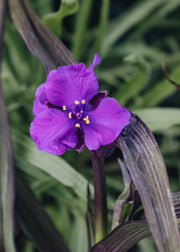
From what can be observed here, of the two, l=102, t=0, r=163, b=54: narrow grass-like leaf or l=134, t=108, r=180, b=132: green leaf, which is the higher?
l=102, t=0, r=163, b=54: narrow grass-like leaf

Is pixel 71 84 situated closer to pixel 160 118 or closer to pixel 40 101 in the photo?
pixel 40 101

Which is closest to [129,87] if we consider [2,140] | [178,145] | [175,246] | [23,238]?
[178,145]

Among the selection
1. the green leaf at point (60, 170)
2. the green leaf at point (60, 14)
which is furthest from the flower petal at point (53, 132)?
the green leaf at point (60, 14)

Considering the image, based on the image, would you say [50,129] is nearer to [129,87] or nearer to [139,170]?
[139,170]

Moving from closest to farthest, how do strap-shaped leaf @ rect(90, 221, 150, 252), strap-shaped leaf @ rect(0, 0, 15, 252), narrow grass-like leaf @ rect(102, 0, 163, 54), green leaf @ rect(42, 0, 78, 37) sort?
strap-shaped leaf @ rect(90, 221, 150, 252), strap-shaped leaf @ rect(0, 0, 15, 252), green leaf @ rect(42, 0, 78, 37), narrow grass-like leaf @ rect(102, 0, 163, 54)

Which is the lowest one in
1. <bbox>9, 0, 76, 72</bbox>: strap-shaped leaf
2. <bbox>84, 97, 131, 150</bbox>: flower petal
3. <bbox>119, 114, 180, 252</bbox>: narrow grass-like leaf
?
<bbox>119, 114, 180, 252</bbox>: narrow grass-like leaf

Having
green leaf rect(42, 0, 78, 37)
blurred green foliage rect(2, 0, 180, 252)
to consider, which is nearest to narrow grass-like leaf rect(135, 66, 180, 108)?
blurred green foliage rect(2, 0, 180, 252)

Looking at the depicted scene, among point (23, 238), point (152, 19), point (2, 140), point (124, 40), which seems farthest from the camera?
point (124, 40)

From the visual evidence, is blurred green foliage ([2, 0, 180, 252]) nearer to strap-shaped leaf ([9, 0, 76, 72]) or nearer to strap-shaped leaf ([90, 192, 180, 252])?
strap-shaped leaf ([9, 0, 76, 72])
